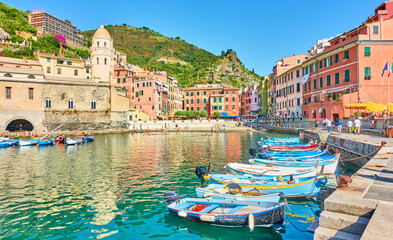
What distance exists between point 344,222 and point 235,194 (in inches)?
210

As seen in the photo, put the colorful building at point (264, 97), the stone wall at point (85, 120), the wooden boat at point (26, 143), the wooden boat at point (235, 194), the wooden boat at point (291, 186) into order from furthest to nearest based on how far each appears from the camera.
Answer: the colorful building at point (264, 97), the stone wall at point (85, 120), the wooden boat at point (26, 143), the wooden boat at point (291, 186), the wooden boat at point (235, 194)

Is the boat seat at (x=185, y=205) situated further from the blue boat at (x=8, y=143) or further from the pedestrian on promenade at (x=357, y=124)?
the blue boat at (x=8, y=143)

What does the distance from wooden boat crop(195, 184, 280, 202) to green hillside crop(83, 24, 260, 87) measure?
99.9 meters

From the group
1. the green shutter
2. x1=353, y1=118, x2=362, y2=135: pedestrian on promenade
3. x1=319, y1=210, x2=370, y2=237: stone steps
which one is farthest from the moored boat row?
the green shutter

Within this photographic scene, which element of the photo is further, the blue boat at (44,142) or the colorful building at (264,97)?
the colorful building at (264,97)

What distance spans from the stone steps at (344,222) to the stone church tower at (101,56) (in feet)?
227

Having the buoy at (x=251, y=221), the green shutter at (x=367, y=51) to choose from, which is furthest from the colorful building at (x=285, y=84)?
the buoy at (x=251, y=221)

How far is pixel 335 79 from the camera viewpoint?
4022 cm

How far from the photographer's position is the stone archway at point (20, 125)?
54719 mm

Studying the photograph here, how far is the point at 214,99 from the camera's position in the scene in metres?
86.8

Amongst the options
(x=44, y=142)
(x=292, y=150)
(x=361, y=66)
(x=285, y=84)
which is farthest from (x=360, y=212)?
(x=285, y=84)

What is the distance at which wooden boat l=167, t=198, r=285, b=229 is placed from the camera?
8497 mm

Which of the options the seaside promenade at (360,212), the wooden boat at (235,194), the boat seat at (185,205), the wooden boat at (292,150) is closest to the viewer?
the seaside promenade at (360,212)

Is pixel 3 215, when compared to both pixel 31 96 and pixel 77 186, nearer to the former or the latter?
pixel 77 186
